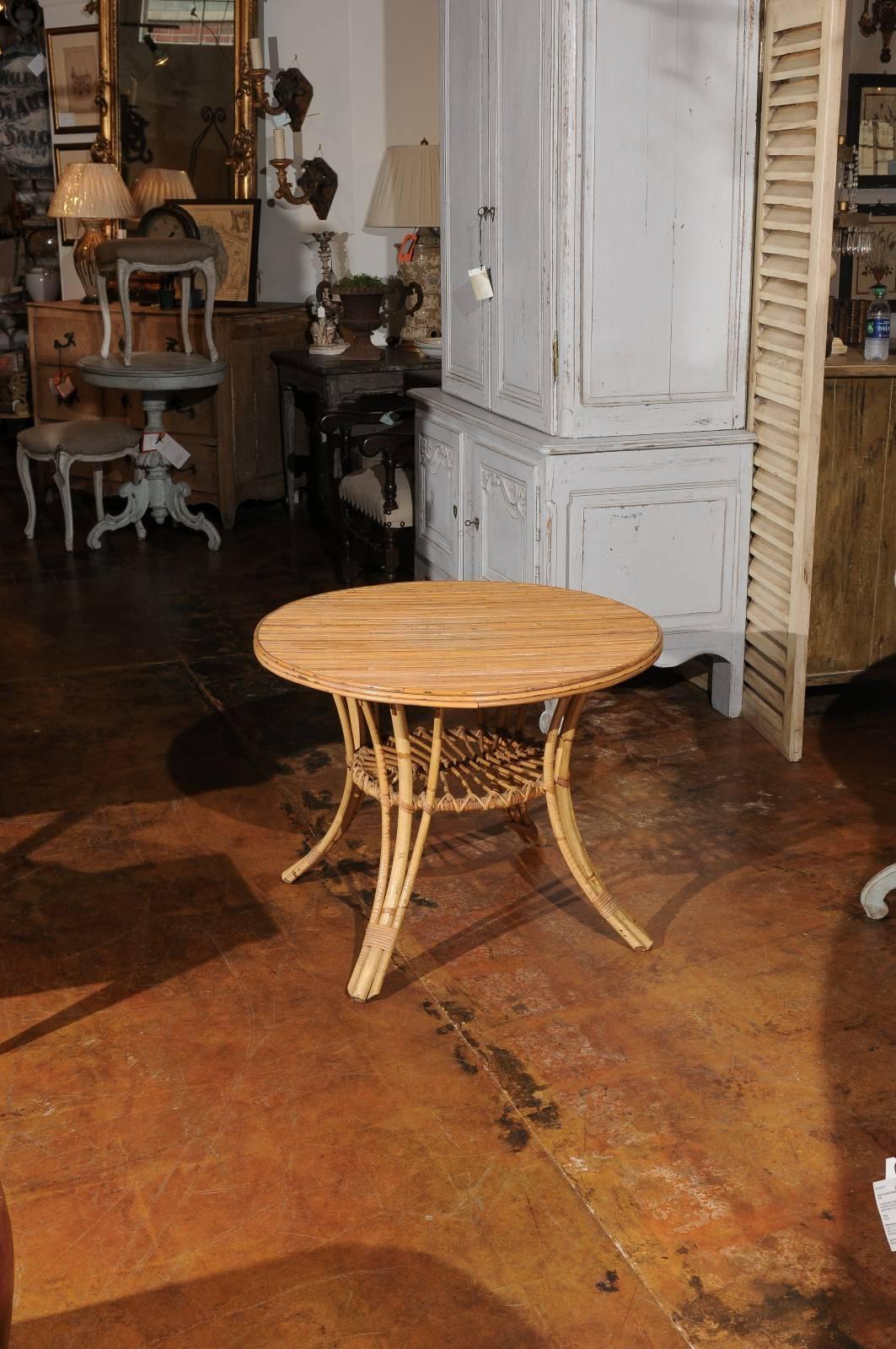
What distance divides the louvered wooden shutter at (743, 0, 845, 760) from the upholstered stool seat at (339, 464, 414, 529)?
A: 169 centimetres

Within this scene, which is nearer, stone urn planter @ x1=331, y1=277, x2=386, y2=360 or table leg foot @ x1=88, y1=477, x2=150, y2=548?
table leg foot @ x1=88, y1=477, x2=150, y2=548

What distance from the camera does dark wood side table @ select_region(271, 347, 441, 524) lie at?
599 centimetres

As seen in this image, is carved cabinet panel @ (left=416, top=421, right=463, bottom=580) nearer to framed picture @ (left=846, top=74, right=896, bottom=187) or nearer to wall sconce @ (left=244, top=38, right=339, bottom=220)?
framed picture @ (left=846, top=74, right=896, bottom=187)

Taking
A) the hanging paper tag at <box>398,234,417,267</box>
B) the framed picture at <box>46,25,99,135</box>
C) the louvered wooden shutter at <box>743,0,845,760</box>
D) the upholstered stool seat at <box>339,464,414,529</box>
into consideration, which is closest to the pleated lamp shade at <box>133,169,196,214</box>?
the framed picture at <box>46,25,99,135</box>

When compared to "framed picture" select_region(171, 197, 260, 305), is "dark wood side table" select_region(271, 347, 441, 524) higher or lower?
lower

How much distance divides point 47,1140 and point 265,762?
1750 mm

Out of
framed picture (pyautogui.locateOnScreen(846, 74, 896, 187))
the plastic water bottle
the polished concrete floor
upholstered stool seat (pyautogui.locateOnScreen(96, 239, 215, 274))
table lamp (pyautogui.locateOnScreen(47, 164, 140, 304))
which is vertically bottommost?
the polished concrete floor

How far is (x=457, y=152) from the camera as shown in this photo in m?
4.51

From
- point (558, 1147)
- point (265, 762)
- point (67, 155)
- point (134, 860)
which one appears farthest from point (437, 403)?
point (67, 155)

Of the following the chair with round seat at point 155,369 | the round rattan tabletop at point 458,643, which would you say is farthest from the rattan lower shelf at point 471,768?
the chair with round seat at point 155,369

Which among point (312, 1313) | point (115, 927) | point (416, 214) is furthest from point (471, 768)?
point (416, 214)

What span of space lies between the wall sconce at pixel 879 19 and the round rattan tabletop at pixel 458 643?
3.44 m

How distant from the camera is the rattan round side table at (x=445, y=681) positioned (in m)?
2.68

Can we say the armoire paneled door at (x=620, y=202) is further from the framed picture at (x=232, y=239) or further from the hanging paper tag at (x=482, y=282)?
the framed picture at (x=232, y=239)
